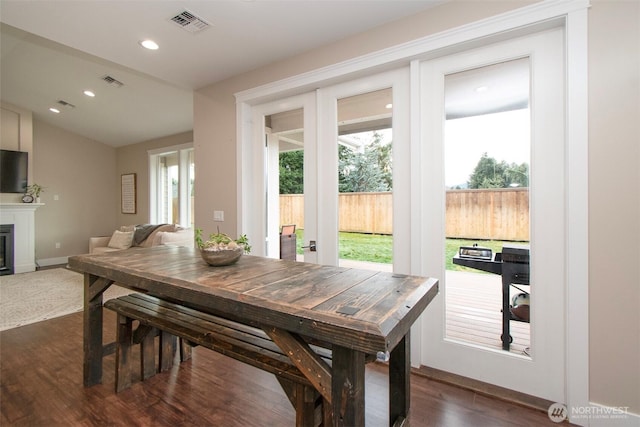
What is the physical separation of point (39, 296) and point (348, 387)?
4962 mm

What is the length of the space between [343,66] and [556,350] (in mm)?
2436

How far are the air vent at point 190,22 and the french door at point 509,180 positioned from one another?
1.72m

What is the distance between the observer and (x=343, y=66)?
2.41 m

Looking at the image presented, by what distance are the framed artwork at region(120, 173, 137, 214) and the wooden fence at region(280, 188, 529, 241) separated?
6148 mm

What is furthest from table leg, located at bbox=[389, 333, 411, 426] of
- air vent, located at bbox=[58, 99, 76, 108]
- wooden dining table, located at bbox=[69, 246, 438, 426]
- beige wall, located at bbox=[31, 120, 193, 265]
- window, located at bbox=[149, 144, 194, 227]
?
air vent, located at bbox=[58, 99, 76, 108]

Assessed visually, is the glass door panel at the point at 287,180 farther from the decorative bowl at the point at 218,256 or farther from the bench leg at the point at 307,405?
the bench leg at the point at 307,405

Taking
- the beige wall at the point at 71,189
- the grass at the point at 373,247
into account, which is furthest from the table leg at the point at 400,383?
the beige wall at the point at 71,189

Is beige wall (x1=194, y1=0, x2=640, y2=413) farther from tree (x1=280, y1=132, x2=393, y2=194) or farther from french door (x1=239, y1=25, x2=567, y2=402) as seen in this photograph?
tree (x1=280, y1=132, x2=393, y2=194)

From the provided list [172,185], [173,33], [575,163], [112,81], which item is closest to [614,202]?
[575,163]

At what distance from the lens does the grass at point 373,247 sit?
215 centimetres

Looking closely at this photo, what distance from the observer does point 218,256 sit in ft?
5.36

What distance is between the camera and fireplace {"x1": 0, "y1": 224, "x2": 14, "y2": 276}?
530 centimetres

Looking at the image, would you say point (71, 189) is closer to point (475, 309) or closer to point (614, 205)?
point (475, 309)

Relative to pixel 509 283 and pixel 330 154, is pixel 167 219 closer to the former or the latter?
pixel 330 154
